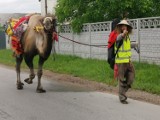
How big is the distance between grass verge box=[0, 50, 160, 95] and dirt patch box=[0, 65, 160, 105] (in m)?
0.25

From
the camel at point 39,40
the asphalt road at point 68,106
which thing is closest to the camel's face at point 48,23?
the camel at point 39,40

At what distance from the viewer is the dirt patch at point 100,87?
950cm

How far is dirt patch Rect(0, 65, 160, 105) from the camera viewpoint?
31.2 feet

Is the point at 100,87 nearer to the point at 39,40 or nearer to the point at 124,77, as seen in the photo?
the point at 39,40

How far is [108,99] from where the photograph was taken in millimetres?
9547

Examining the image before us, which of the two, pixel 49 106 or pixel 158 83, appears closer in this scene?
pixel 49 106

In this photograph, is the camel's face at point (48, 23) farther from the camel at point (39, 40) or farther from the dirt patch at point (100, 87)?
the dirt patch at point (100, 87)

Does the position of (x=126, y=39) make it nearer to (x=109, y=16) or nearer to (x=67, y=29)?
(x=109, y=16)

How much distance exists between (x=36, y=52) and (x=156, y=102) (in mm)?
3563

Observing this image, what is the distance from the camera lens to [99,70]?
1392cm

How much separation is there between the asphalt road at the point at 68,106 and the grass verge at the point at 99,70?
4.09 feet

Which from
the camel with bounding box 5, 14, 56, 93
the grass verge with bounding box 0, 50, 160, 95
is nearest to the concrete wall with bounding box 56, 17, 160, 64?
the grass verge with bounding box 0, 50, 160, 95

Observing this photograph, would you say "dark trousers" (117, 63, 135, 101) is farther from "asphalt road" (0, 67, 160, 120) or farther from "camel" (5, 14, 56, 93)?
"camel" (5, 14, 56, 93)

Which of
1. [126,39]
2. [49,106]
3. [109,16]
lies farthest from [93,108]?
[109,16]
